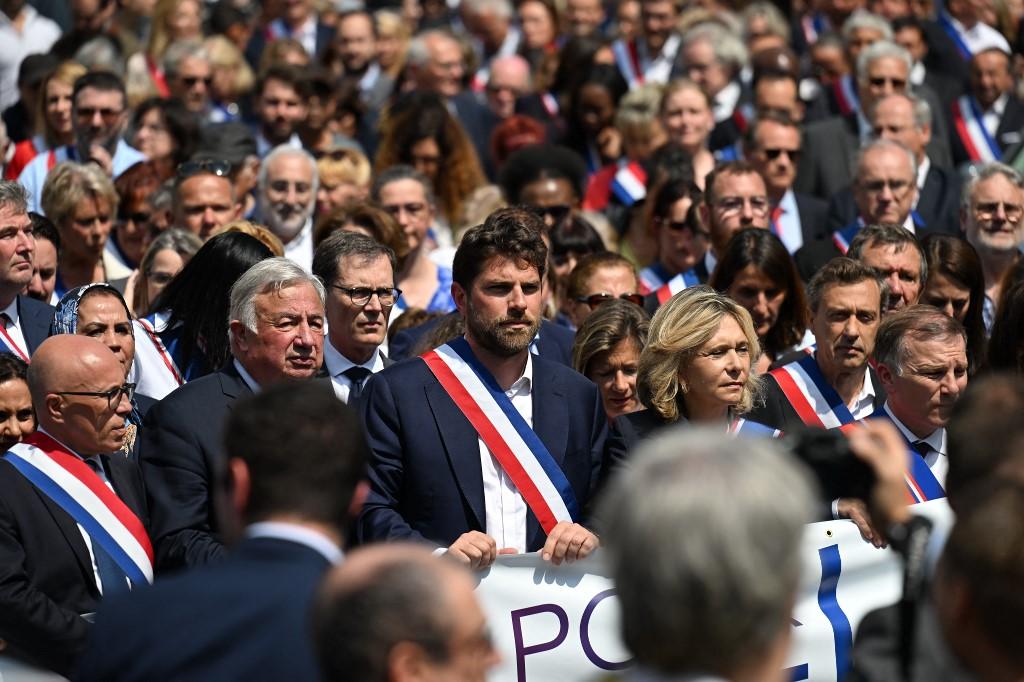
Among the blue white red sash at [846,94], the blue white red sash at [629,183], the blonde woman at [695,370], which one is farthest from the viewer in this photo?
the blue white red sash at [846,94]

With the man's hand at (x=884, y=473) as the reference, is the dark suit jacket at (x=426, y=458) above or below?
below

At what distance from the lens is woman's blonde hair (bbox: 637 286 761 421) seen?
634 centimetres

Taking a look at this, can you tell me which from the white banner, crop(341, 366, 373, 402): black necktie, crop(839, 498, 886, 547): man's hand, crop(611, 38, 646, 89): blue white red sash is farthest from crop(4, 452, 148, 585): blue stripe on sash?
crop(611, 38, 646, 89): blue white red sash

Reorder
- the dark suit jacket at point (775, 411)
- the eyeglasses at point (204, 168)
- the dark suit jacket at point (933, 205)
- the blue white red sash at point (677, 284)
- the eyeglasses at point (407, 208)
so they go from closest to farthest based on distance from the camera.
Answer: the dark suit jacket at point (775, 411) → the blue white red sash at point (677, 284) → the eyeglasses at point (204, 168) → the eyeglasses at point (407, 208) → the dark suit jacket at point (933, 205)

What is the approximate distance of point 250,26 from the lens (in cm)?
1517

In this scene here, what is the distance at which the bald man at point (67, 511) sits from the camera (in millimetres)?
5195

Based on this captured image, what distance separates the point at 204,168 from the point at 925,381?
171 inches

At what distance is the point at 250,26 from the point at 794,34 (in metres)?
4.83

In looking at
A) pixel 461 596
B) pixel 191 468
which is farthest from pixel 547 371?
pixel 461 596

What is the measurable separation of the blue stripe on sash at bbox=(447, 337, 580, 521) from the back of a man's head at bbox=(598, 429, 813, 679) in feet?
10.4

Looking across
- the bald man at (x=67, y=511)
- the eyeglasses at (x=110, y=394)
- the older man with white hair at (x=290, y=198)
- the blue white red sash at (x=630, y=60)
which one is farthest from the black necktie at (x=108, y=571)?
the blue white red sash at (x=630, y=60)

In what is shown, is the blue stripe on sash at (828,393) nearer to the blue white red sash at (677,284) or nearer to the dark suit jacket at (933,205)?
the blue white red sash at (677,284)

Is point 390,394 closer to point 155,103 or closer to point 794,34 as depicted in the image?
point 155,103

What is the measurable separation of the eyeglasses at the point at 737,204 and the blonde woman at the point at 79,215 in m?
3.22
